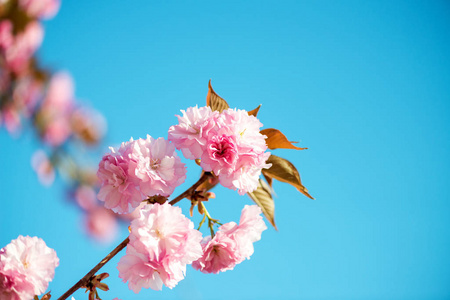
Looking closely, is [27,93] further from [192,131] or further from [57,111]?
[192,131]

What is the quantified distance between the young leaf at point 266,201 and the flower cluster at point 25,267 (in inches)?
11.6

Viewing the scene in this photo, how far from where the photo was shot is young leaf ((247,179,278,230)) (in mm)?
641

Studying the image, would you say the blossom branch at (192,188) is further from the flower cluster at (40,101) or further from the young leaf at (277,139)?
the flower cluster at (40,101)

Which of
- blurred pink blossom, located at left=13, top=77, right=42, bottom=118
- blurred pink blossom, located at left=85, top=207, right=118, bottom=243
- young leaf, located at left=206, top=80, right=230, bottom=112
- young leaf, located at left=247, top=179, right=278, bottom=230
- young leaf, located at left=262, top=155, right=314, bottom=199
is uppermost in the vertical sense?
blurred pink blossom, located at left=13, top=77, right=42, bottom=118

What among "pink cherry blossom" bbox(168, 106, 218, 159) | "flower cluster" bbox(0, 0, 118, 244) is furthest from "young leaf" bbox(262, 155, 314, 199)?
"flower cluster" bbox(0, 0, 118, 244)

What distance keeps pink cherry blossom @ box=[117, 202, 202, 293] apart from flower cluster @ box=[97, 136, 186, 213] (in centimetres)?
4

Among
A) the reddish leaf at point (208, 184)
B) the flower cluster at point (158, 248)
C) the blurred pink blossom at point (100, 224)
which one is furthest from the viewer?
the blurred pink blossom at point (100, 224)

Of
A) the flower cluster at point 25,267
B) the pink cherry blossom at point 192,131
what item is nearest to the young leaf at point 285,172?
the pink cherry blossom at point 192,131

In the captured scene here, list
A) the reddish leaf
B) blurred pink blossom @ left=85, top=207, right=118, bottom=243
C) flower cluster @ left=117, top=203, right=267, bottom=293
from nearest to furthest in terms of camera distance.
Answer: flower cluster @ left=117, top=203, right=267, bottom=293 < the reddish leaf < blurred pink blossom @ left=85, top=207, right=118, bottom=243

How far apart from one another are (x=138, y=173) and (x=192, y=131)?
0.08 metres

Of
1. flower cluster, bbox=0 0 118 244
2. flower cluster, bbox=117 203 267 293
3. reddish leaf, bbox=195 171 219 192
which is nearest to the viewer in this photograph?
flower cluster, bbox=117 203 267 293

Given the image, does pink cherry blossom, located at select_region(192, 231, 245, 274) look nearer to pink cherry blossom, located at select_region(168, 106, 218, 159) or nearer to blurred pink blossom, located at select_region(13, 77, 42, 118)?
pink cherry blossom, located at select_region(168, 106, 218, 159)

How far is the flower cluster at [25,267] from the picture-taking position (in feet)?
1.61

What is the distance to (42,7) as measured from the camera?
2094mm
